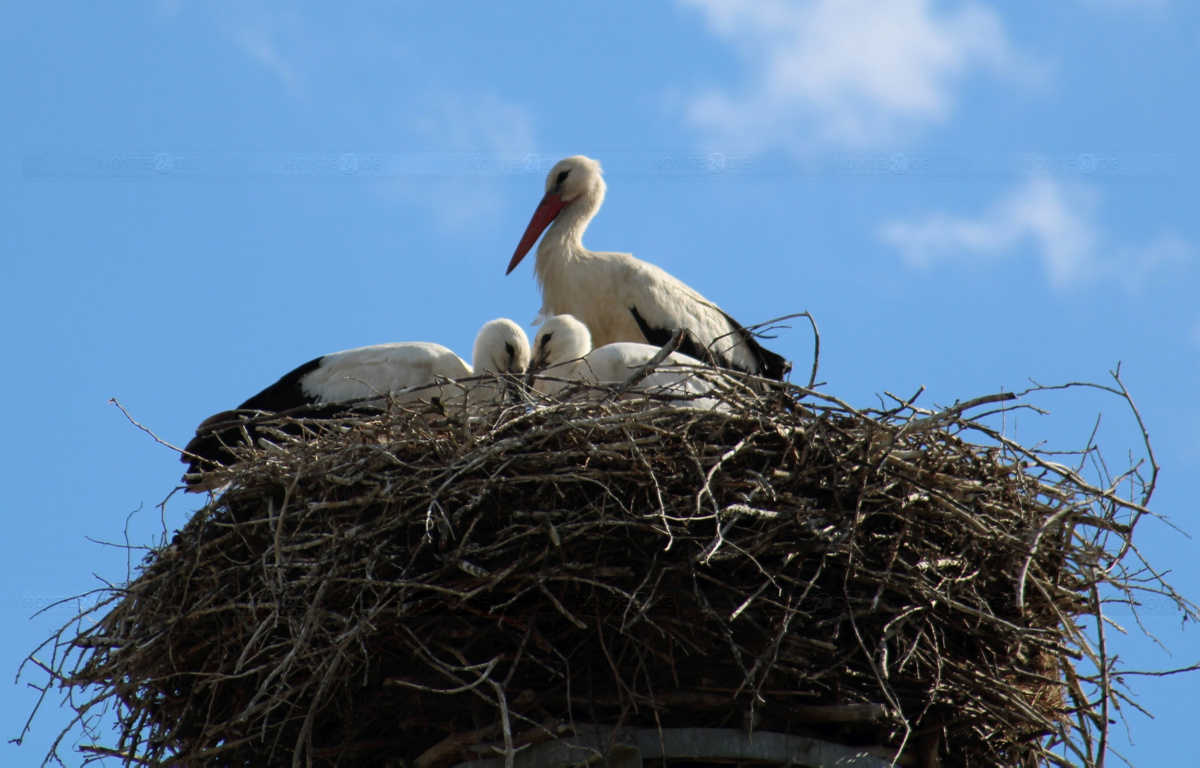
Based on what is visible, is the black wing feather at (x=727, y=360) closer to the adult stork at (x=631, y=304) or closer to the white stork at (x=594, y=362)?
the adult stork at (x=631, y=304)

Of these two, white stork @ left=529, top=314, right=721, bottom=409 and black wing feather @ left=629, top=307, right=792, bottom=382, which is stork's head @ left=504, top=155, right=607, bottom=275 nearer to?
black wing feather @ left=629, top=307, right=792, bottom=382

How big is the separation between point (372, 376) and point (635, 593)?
7.70ft

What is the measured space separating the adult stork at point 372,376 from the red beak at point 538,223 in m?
1.15

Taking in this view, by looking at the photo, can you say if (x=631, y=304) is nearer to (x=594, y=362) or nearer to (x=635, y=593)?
(x=594, y=362)

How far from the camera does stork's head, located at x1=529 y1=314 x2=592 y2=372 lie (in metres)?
4.95

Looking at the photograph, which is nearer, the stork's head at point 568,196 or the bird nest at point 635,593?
the bird nest at point 635,593

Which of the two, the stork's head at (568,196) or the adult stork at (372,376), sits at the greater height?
the stork's head at (568,196)

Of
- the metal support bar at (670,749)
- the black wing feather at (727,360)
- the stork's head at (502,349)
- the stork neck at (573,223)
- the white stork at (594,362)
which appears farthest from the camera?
the stork neck at (573,223)

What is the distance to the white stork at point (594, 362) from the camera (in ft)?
13.9

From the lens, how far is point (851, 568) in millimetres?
3357

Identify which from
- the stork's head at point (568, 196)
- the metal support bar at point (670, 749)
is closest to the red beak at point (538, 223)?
the stork's head at point (568, 196)

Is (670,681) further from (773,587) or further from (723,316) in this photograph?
(723,316)

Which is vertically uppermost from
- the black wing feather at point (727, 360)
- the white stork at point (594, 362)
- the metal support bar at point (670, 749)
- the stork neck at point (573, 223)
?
the stork neck at point (573, 223)

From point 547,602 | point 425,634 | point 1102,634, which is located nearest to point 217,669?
point 425,634
